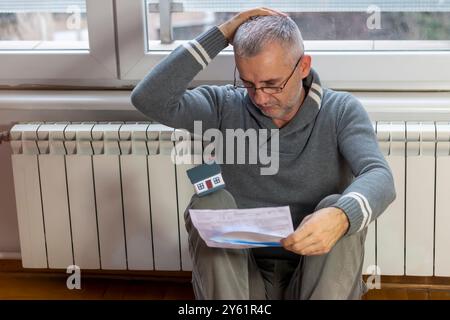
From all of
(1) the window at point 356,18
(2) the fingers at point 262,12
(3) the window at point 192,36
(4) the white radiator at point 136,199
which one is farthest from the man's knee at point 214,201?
(1) the window at point 356,18

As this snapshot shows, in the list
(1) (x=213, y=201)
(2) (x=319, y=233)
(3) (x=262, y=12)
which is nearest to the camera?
(2) (x=319, y=233)

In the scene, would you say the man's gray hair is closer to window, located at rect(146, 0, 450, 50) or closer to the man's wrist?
the man's wrist

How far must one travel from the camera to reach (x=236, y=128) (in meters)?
1.84

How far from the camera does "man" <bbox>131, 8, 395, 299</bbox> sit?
5.04 ft

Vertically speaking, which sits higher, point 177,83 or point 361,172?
point 177,83

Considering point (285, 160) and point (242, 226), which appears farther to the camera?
point (285, 160)

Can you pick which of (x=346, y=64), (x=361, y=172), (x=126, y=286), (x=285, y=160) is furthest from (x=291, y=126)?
(x=126, y=286)

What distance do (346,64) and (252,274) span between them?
0.79m

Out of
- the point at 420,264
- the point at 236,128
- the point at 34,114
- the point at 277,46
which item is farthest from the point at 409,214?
the point at 34,114

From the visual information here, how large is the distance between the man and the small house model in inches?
0.8

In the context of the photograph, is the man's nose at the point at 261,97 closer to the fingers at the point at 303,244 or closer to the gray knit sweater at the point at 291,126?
the gray knit sweater at the point at 291,126

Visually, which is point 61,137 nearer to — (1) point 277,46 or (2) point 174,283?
(2) point 174,283

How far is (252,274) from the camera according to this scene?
5.62 feet

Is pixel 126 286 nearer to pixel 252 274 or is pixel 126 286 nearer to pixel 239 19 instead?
pixel 252 274
